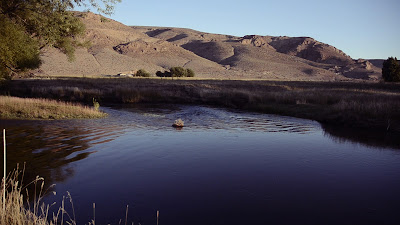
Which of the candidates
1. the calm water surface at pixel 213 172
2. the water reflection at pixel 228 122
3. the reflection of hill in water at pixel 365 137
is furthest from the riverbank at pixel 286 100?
the calm water surface at pixel 213 172

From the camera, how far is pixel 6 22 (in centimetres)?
1747

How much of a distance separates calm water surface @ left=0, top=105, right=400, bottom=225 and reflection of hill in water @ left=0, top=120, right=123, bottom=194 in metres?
0.04

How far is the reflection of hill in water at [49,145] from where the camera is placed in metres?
9.48

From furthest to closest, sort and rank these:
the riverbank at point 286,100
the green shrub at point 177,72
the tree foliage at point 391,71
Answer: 1. the green shrub at point 177,72
2. the tree foliage at point 391,71
3. the riverbank at point 286,100

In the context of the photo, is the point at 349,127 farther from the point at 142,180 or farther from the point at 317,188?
the point at 142,180

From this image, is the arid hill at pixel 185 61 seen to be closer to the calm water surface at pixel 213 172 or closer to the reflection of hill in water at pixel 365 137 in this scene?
the calm water surface at pixel 213 172

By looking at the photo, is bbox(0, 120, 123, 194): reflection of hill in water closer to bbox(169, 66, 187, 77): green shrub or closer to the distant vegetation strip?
the distant vegetation strip

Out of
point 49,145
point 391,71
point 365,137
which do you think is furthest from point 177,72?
point 49,145

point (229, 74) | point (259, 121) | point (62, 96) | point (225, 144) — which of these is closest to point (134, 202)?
point (225, 144)

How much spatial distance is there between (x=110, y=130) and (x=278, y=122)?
409 inches

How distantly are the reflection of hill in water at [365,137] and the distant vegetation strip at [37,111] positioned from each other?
13.6 metres

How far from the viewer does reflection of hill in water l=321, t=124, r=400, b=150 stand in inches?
594

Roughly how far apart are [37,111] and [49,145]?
7878 mm

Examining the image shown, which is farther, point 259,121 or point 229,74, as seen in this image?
point 229,74
